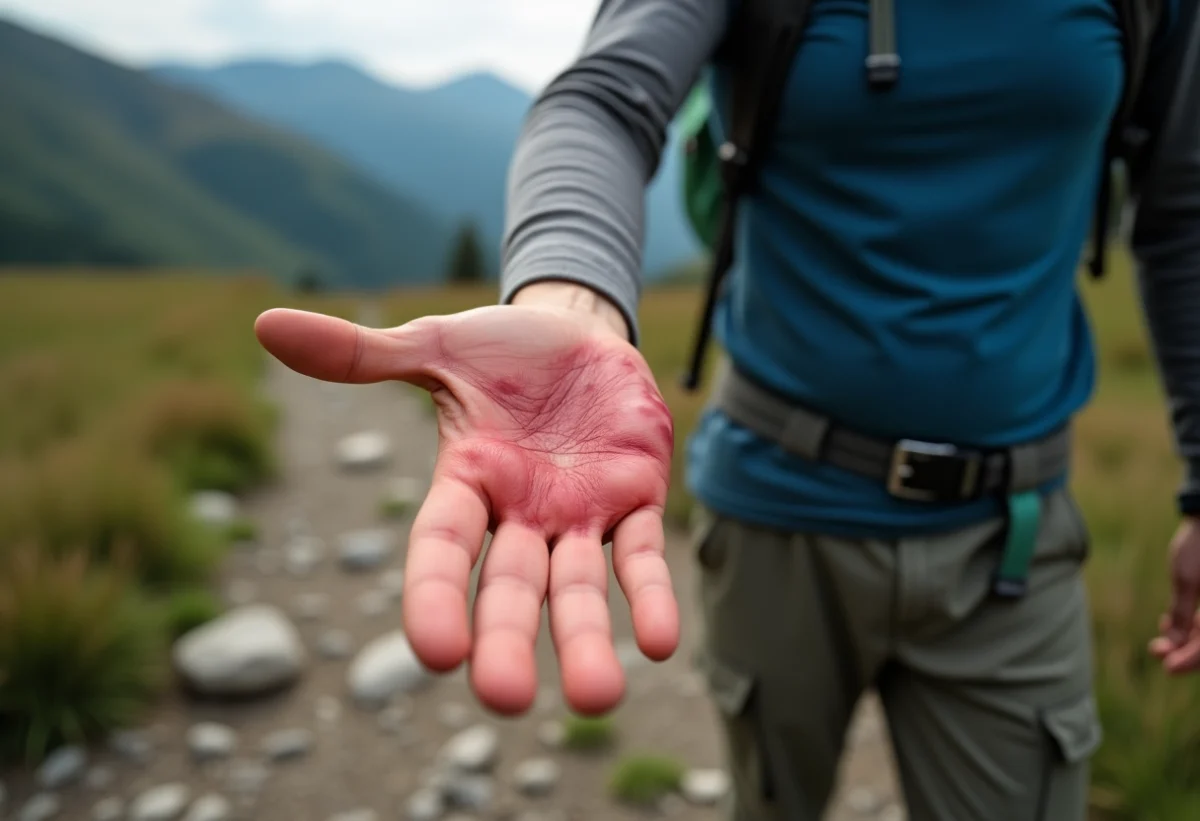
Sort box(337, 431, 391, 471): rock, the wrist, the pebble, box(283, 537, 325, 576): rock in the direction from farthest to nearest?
1. box(337, 431, 391, 471): rock
2. box(283, 537, 325, 576): rock
3. the pebble
4. the wrist

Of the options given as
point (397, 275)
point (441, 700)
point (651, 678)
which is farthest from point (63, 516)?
point (397, 275)

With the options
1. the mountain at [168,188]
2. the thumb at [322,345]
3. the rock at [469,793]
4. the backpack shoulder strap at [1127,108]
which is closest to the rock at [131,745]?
the rock at [469,793]

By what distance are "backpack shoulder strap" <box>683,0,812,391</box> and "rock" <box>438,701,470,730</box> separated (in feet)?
7.98

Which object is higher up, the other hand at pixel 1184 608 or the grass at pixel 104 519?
the other hand at pixel 1184 608

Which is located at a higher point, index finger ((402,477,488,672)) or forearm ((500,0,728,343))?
forearm ((500,0,728,343))

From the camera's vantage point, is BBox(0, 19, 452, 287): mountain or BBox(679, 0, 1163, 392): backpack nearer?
BBox(679, 0, 1163, 392): backpack

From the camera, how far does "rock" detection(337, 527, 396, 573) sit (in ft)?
14.3

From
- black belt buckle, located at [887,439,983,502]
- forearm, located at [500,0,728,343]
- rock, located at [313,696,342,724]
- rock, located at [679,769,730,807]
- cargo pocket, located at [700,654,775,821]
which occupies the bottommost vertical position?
rock, located at [313,696,342,724]

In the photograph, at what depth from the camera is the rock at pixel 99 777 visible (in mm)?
2673

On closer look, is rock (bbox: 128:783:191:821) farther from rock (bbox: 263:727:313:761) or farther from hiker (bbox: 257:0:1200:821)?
hiker (bbox: 257:0:1200:821)

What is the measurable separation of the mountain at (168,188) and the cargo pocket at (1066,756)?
100703mm

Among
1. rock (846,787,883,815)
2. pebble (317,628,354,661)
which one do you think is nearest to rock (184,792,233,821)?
pebble (317,628,354,661)

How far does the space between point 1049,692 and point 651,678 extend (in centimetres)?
230

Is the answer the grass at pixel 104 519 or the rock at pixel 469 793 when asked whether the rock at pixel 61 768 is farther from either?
the rock at pixel 469 793
